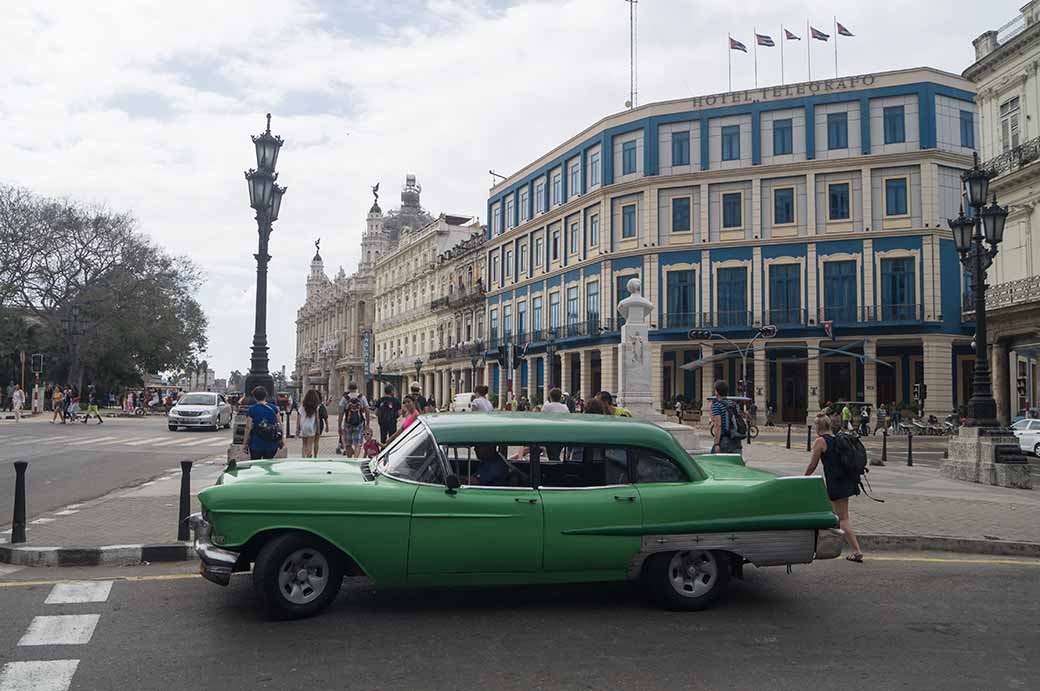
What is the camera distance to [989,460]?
15.5 meters

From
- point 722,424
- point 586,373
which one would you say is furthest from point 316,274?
point 722,424

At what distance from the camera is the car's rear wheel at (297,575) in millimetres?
5738

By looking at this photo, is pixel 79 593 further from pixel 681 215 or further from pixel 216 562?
pixel 681 215

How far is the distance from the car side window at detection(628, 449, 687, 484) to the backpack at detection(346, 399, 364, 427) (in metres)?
10.3

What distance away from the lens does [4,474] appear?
14.8 m

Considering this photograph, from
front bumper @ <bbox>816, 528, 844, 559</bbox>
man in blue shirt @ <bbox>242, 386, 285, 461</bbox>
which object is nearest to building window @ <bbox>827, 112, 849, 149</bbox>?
man in blue shirt @ <bbox>242, 386, 285, 461</bbox>

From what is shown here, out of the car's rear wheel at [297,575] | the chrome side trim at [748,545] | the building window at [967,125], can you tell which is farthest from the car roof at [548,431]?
the building window at [967,125]

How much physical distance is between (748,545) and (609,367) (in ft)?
131

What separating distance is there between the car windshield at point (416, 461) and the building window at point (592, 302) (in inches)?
1621

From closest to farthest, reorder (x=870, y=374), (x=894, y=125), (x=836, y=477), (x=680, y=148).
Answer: (x=836, y=477), (x=870, y=374), (x=894, y=125), (x=680, y=148)

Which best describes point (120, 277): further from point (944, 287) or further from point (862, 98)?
point (944, 287)

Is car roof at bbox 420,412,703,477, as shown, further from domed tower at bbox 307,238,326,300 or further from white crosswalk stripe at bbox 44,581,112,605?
domed tower at bbox 307,238,326,300

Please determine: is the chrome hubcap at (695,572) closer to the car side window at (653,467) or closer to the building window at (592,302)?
the car side window at (653,467)

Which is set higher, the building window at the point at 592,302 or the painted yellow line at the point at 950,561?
the building window at the point at 592,302
